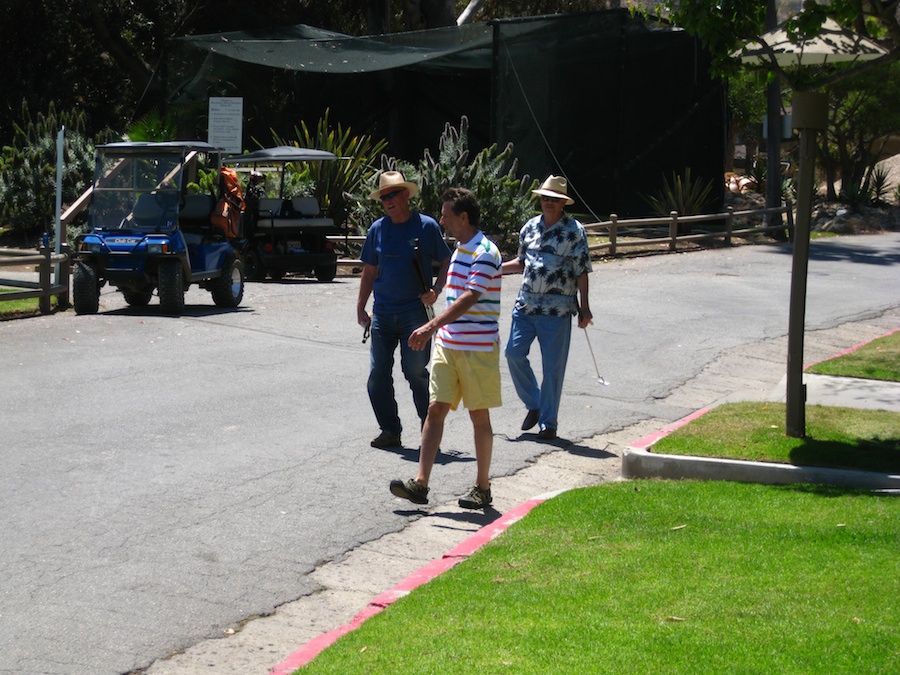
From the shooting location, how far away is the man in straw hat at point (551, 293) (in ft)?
31.2

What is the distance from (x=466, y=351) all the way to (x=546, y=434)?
2.48 m

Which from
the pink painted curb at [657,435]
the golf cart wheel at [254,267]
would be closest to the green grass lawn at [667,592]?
the pink painted curb at [657,435]

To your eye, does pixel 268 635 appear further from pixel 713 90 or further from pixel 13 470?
pixel 713 90

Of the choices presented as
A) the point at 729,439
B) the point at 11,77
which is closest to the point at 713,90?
the point at 11,77

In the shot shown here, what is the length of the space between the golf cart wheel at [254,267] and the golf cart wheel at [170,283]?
422 centimetres

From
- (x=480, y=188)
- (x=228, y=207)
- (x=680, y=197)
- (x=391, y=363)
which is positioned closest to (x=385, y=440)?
(x=391, y=363)

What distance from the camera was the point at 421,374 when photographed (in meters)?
8.85

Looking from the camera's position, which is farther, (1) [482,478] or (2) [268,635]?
(1) [482,478]

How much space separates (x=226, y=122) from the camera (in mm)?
22781

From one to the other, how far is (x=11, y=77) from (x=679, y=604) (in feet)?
111

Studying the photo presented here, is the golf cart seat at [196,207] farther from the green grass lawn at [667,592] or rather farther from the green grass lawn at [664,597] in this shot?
the green grass lawn at [664,597]

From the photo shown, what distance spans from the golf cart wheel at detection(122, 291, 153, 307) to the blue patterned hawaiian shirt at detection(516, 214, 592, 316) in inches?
314

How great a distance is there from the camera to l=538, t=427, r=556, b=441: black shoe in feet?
31.6

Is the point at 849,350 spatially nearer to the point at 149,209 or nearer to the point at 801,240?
the point at 801,240
